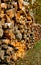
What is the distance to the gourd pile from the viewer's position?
7.00 m

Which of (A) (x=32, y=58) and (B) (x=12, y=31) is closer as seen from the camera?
(B) (x=12, y=31)

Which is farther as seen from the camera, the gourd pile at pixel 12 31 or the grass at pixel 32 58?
the grass at pixel 32 58

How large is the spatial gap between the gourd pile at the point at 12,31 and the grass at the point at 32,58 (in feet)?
0.52

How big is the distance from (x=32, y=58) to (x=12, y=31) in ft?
4.31

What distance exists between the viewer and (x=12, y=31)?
7.39 metres

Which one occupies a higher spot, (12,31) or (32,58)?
(12,31)


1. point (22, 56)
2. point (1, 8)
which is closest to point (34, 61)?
point (22, 56)

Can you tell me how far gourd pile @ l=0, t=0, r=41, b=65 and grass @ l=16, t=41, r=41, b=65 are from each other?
0.16 metres

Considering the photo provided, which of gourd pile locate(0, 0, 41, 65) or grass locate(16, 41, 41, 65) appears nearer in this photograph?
gourd pile locate(0, 0, 41, 65)

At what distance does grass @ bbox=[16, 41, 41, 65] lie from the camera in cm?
774

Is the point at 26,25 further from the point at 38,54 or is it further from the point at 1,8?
the point at 1,8

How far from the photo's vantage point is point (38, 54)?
8562 millimetres

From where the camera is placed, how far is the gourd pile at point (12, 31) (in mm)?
6996

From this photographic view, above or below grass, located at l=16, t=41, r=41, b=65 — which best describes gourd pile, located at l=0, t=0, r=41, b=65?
above
